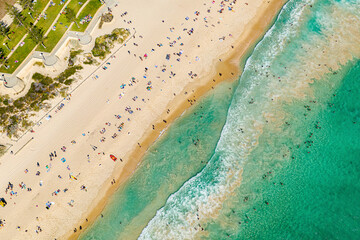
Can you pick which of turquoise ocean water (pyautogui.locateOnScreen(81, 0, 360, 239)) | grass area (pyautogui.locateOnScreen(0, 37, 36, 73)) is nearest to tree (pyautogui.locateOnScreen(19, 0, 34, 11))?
grass area (pyautogui.locateOnScreen(0, 37, 36, 73))

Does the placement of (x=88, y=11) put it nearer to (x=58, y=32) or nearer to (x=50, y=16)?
(x=58, y=32)

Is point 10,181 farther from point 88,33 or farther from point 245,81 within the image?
point 245,81

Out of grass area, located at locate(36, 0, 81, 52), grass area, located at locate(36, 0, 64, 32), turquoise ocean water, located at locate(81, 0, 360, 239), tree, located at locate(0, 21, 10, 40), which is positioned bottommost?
turquoise ocean water, located at locate(81, 0, 360, 239)

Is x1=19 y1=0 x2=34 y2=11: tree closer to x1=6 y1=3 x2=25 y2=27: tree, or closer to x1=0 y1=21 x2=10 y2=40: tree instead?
x1=6 y1=3 x2=25 y2=27: tree

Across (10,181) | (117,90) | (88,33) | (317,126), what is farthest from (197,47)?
(10,181)

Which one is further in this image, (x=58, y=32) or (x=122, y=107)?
(x=58, y=32)

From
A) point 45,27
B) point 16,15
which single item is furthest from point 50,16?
point 16,15
